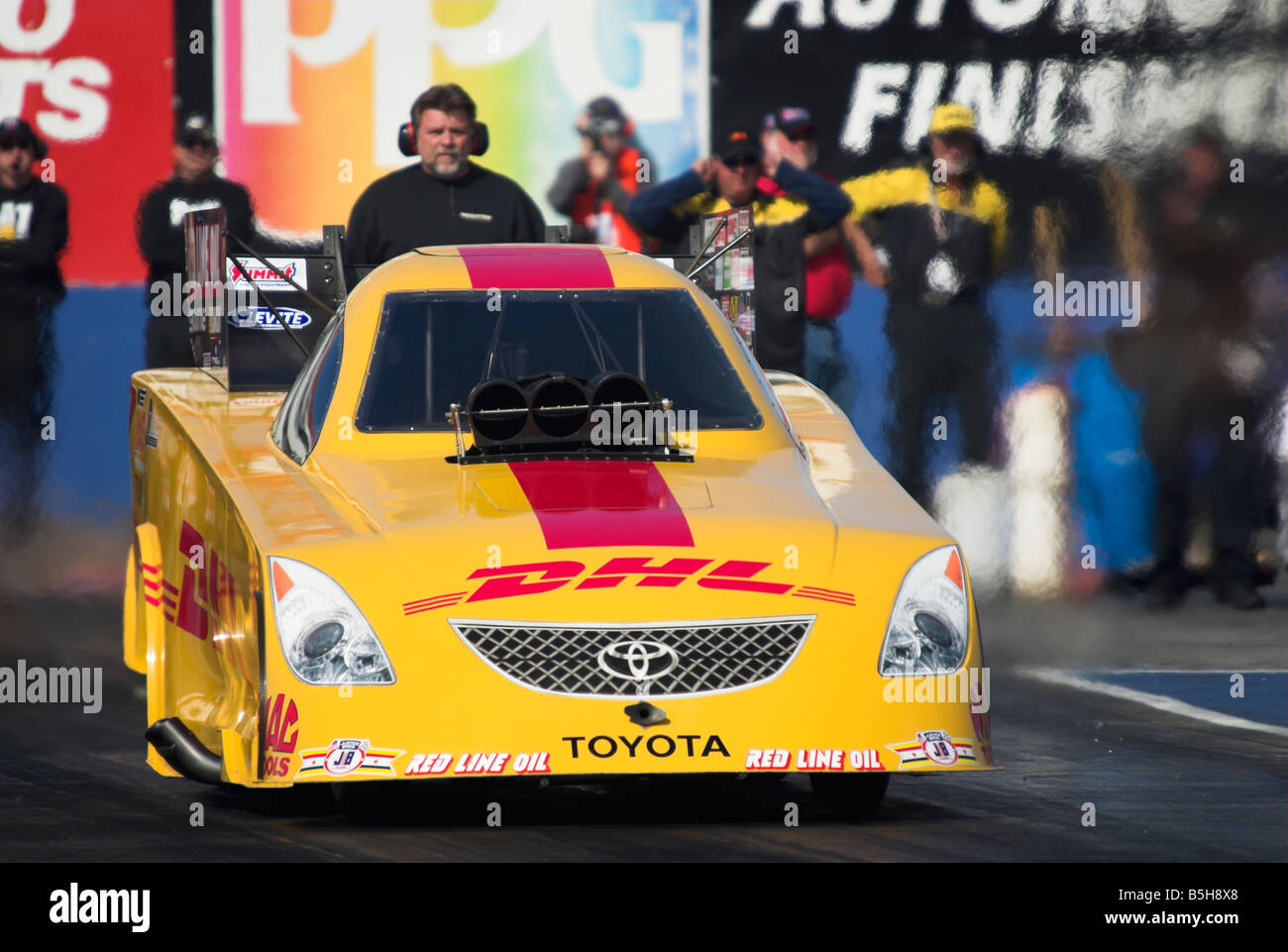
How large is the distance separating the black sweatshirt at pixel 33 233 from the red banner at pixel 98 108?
0.06 m

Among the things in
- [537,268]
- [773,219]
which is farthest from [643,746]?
[773,219]

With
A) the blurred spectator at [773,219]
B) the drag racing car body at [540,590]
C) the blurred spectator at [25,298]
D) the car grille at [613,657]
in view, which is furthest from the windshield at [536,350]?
the blurred spectator at [25,298]

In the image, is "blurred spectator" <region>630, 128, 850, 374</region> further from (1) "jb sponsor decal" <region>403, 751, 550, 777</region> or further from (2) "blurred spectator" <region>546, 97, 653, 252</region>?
(1) "jb sponsor decal" <region>403, 751, 550, 777</region>

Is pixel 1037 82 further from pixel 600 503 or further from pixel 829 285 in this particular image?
pixel 600 503

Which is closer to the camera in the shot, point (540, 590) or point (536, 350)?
point (540, 590)

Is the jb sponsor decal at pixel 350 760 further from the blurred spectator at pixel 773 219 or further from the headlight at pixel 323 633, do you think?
the blurred spectator at pixel 773 219

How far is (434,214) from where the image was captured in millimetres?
11586

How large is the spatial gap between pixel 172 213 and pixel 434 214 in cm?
241

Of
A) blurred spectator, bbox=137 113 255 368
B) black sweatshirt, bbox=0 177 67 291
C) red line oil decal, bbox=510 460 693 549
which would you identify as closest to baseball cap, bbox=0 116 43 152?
black sweatshirt, bbox=0 177 67 291

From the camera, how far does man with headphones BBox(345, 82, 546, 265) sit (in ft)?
37.7

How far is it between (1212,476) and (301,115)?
5.12 meters

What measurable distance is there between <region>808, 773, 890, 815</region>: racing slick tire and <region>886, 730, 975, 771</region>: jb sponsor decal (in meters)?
0.45

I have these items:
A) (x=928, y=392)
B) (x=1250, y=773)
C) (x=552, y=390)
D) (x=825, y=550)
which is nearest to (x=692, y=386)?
(x=552, y=390)

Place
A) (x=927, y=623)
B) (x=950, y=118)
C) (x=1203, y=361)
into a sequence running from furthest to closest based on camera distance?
(x=950, y=118) < (x=1203, y=361) < (x=927, y=623)
